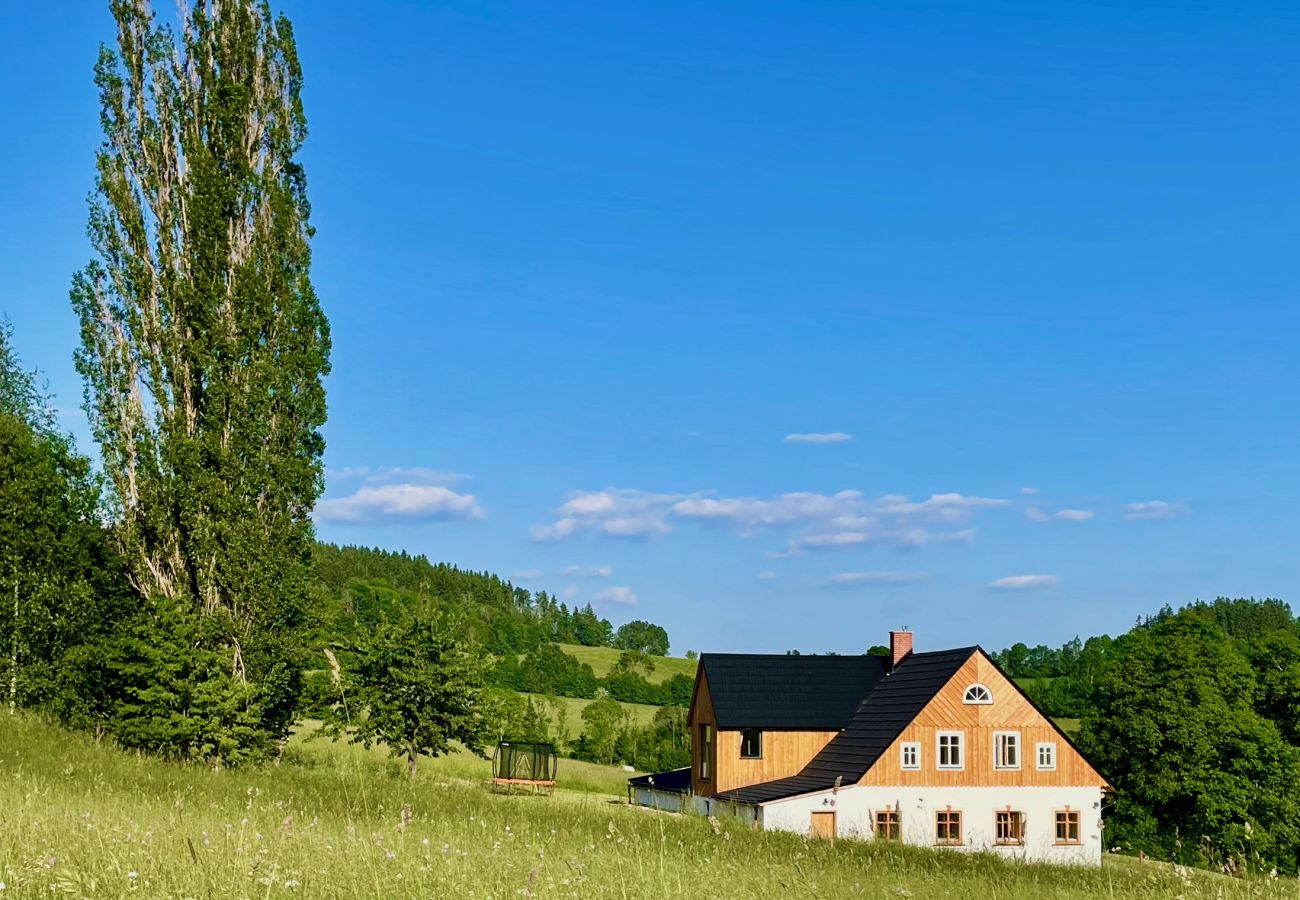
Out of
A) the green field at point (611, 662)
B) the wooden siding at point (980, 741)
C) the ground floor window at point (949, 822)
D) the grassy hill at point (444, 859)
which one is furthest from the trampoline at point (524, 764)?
the green field at point (611, 662)

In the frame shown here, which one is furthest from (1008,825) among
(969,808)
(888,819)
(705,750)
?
(705,750)

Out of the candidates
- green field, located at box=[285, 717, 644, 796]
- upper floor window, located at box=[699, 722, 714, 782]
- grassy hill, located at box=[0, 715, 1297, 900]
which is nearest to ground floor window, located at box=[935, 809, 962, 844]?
upper floor window, located at box=[699, 722, 714, 782]

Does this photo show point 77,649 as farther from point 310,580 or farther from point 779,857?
point 779,857

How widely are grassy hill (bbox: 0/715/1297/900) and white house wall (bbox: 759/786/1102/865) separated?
38195 mm

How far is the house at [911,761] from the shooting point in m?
49.5

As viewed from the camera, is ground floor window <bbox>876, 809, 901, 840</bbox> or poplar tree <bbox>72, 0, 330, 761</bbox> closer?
poplar tree <bbox>72, 0, 330, 761</bbox>

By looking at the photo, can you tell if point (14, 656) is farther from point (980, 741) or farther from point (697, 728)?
point (980, 741)

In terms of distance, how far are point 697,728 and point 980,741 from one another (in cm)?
1473

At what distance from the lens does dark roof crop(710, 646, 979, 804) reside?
166ft

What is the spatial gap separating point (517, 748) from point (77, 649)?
22.0 m

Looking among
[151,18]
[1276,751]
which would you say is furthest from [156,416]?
[1276,751]

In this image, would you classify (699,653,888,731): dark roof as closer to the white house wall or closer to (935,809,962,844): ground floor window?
the white house wall

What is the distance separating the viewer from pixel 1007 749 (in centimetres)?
5172

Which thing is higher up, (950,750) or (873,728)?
(873,728)
